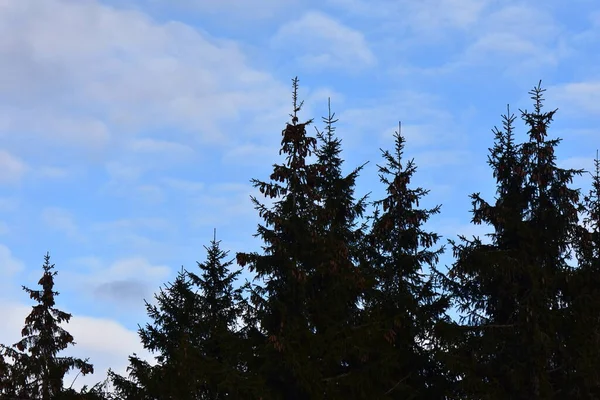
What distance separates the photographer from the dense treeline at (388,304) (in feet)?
80.1

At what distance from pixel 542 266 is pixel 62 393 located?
19110 millimetres

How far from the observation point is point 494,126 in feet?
104

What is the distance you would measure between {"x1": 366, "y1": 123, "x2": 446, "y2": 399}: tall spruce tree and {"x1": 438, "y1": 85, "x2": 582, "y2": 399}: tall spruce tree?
123 cm

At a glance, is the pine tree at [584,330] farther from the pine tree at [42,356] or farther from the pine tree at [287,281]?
the pine tree at [42,356]

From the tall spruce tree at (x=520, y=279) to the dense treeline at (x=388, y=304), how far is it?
5 cm

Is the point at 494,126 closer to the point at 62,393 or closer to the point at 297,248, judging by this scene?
the point at 297,248

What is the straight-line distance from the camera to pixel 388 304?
30.1 m

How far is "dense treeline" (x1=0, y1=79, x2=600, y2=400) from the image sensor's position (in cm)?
2441

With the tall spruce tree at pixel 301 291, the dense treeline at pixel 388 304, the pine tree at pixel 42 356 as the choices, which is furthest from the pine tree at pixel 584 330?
the pine tree at pixel 42 356

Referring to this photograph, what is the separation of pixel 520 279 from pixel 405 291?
4073mm

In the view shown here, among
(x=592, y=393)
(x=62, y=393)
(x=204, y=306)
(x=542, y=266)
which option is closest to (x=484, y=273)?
(x=542, y=266)

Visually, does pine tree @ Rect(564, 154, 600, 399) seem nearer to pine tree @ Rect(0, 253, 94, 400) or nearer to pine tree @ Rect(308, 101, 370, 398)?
pine tree @ Rect(308, 101, 370, 398)

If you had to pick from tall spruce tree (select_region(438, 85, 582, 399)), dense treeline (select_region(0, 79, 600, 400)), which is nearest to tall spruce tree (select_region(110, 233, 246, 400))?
dense treeline (select_region(0, 79, 600, 400))

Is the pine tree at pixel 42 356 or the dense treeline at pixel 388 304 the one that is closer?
the dense treeline at pixel 388 304
